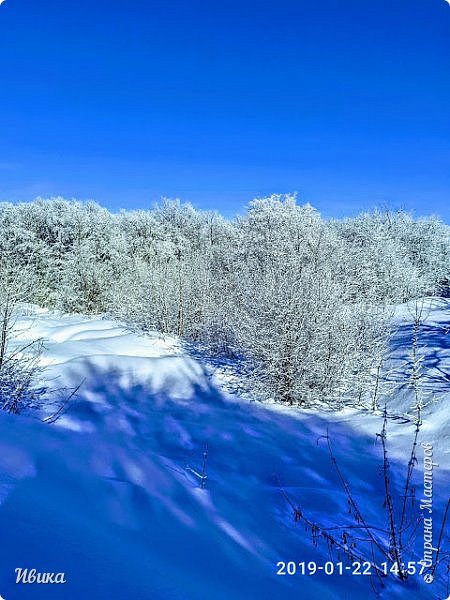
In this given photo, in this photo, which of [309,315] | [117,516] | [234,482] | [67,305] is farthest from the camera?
[67,305]

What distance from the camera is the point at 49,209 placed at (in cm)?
1798

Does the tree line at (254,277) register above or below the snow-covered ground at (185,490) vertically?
above

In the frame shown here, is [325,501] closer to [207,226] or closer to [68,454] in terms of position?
[68,454]

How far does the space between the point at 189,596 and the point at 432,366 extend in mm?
7285

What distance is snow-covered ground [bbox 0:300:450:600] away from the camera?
181 cm

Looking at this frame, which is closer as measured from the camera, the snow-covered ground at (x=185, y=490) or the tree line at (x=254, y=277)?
the snow-covered ground at (x=185, y=490)

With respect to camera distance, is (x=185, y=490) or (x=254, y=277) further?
(x=254, y=277)

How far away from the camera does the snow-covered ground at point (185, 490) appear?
181cm

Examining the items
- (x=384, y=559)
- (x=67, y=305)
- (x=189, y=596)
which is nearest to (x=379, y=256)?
(x=67, y=305)

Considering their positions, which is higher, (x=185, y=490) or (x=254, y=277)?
(x=254, y=277)

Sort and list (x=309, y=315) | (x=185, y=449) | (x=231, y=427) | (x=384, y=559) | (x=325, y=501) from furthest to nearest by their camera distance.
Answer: (x=309, y=315), (x=231, y=427), (x=185, y=449), (x=325, y=501), (x=384, y=559)

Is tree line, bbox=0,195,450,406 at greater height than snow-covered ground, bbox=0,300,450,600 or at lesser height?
greater

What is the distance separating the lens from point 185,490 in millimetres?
3025

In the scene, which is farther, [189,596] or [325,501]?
[325,501]
